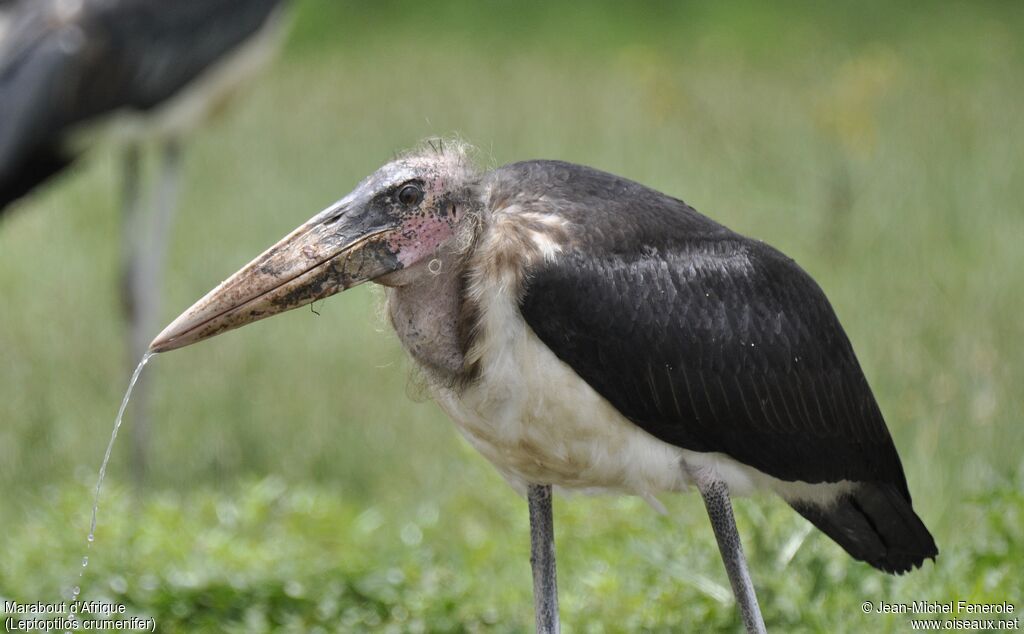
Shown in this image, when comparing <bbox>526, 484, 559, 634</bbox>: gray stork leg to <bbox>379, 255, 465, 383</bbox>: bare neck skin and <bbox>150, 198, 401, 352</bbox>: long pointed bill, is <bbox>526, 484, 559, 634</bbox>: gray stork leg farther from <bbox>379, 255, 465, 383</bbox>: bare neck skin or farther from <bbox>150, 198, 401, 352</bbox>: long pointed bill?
<bbox>150, 198, 401, 352</bbox>: long pointed bill

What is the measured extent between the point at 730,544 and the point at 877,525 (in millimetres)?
483

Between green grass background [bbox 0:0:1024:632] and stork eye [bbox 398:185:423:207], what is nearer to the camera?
stork eye [bbox 398:185:423:207]

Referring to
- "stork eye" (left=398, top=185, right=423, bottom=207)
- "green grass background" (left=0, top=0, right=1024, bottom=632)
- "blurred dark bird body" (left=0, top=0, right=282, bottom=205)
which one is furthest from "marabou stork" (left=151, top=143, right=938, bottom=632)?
"blurred dark bird body" (left=0, top=0, right=282, bottom=205)

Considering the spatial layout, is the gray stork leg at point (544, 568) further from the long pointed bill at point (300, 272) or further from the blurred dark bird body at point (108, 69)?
the blurred dark bird body at point (108, 69)

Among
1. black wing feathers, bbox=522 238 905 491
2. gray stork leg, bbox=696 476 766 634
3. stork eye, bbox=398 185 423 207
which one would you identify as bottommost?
gray stork leg, bbox=696 476 766 634

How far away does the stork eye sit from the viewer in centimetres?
316

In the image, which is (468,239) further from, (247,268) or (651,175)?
(651,175)

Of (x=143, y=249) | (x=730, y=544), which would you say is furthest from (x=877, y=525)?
(x=143, y=249)

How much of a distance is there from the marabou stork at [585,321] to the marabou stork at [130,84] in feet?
9.55

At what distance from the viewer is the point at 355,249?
3131 millimetres

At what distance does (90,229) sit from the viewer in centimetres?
859

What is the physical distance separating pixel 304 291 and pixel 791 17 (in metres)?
8.92

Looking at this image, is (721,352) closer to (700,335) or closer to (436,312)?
(700,335)

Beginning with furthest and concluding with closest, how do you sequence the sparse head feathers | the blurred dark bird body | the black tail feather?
the blurred dark bird body → the black tail feather → the sparse head feathers
